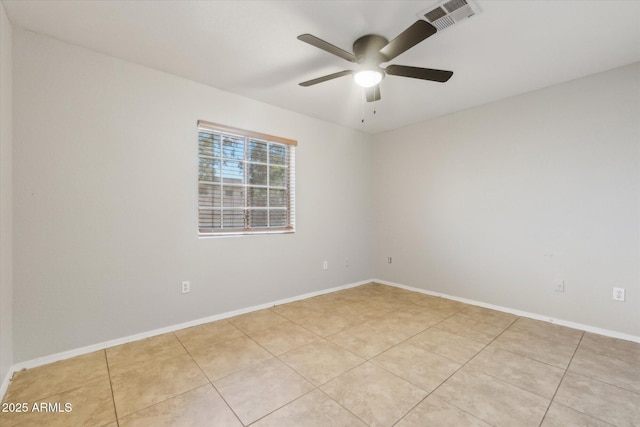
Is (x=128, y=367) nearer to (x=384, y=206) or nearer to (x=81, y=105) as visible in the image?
(x=81, y=105)

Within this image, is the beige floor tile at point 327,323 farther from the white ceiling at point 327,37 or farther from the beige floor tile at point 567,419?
the white ceiling at point 327,37

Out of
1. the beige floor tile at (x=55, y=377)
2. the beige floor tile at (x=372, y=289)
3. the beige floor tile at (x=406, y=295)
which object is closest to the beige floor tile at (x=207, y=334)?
the beige floor tile at (x=55, y=377)

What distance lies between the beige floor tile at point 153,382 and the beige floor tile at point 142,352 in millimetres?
71

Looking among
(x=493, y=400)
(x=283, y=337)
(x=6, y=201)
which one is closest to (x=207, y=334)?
(x=283, y=337)

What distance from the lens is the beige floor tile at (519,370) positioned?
5.85 ft

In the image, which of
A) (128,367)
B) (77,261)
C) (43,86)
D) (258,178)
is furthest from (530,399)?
(43,86)

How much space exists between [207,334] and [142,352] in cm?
53

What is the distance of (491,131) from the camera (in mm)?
3348

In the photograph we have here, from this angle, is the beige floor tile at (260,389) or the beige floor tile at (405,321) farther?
the beige floor tile at (405,321)

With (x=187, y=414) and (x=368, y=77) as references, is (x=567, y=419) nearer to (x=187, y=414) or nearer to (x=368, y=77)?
(x=187, y=414)

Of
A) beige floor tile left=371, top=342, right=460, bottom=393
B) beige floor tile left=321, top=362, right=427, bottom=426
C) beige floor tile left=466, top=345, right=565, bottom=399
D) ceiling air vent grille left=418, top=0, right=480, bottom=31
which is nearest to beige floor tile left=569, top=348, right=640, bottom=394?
beige floor tile left=466, top=345, right=565, bottom=399

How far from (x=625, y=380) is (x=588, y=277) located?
1168 millimetres

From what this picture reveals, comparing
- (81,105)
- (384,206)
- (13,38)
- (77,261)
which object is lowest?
(77,261)

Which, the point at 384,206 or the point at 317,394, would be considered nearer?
the point at 317,394
